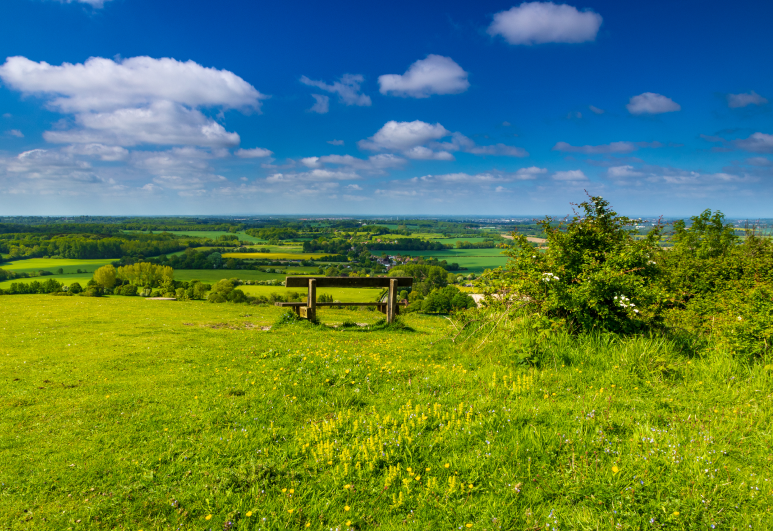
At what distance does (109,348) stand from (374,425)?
9.09 m

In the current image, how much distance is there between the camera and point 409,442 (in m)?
3.99

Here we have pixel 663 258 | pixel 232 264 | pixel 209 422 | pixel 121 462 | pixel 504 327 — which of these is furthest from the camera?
pixel 232 264

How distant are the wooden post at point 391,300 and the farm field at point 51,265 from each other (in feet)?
275

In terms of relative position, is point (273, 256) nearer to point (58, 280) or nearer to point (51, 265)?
point (58, 280)

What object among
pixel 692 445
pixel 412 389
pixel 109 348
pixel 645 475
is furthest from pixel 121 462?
pixel 109 348

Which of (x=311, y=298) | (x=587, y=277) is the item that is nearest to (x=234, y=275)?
(x=311, y=298)

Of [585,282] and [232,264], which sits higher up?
[585,282]

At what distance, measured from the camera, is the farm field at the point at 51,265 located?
74.9m

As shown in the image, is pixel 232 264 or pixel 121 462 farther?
pixel 232 264

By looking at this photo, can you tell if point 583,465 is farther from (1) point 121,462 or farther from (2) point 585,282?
(1) point 121,462

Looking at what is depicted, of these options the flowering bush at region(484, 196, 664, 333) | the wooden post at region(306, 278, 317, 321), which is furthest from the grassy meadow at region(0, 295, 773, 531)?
the wooden post at region(306, 278, 317, 321)

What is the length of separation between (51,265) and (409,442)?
108 meters

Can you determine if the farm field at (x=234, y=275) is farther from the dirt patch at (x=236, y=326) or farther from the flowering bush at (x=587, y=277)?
the flowering bush at (x=587, y=277)

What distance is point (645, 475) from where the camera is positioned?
323 cm
